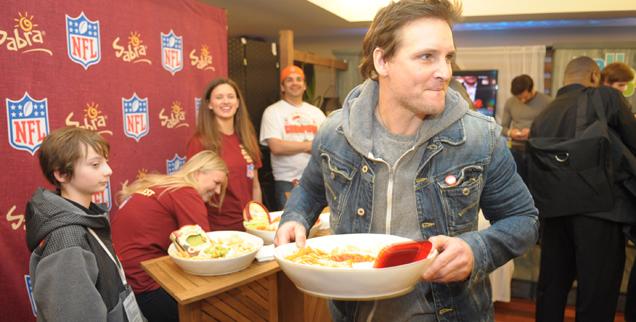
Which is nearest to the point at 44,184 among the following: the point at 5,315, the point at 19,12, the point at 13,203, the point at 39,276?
the point at 13,203

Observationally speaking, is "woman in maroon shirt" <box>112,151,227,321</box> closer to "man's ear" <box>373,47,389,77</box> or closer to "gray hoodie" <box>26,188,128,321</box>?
"gray hoodie" <box>26,188,128,321</box>

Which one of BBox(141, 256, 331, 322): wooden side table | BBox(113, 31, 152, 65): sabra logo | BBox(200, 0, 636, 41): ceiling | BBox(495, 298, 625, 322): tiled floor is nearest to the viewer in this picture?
BBox(141, 256, 331, 322): wooden side table

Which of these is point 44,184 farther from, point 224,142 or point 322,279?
point 322,279

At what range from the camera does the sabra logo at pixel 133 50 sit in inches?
106

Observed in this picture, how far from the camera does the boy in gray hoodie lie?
1434mm

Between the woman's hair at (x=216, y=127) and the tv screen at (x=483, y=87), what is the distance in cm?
459

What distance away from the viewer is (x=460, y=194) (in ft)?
3.57

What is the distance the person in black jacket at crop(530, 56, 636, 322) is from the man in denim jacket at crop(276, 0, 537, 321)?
153 cm

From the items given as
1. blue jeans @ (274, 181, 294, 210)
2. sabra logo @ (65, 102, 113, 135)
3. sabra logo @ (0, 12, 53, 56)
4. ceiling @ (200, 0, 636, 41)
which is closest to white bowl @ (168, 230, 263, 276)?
sabra logo @ (65, 102, 113, 135)

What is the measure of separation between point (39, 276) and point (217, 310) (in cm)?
58

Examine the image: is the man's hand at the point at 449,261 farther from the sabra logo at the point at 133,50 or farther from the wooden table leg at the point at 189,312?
the sabra logo at the point at 133,50

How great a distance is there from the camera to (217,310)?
170 cm

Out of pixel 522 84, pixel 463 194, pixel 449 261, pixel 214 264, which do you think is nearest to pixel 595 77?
pixel 463 194

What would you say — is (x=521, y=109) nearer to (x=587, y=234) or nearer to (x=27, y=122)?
(x=587, y=234)
